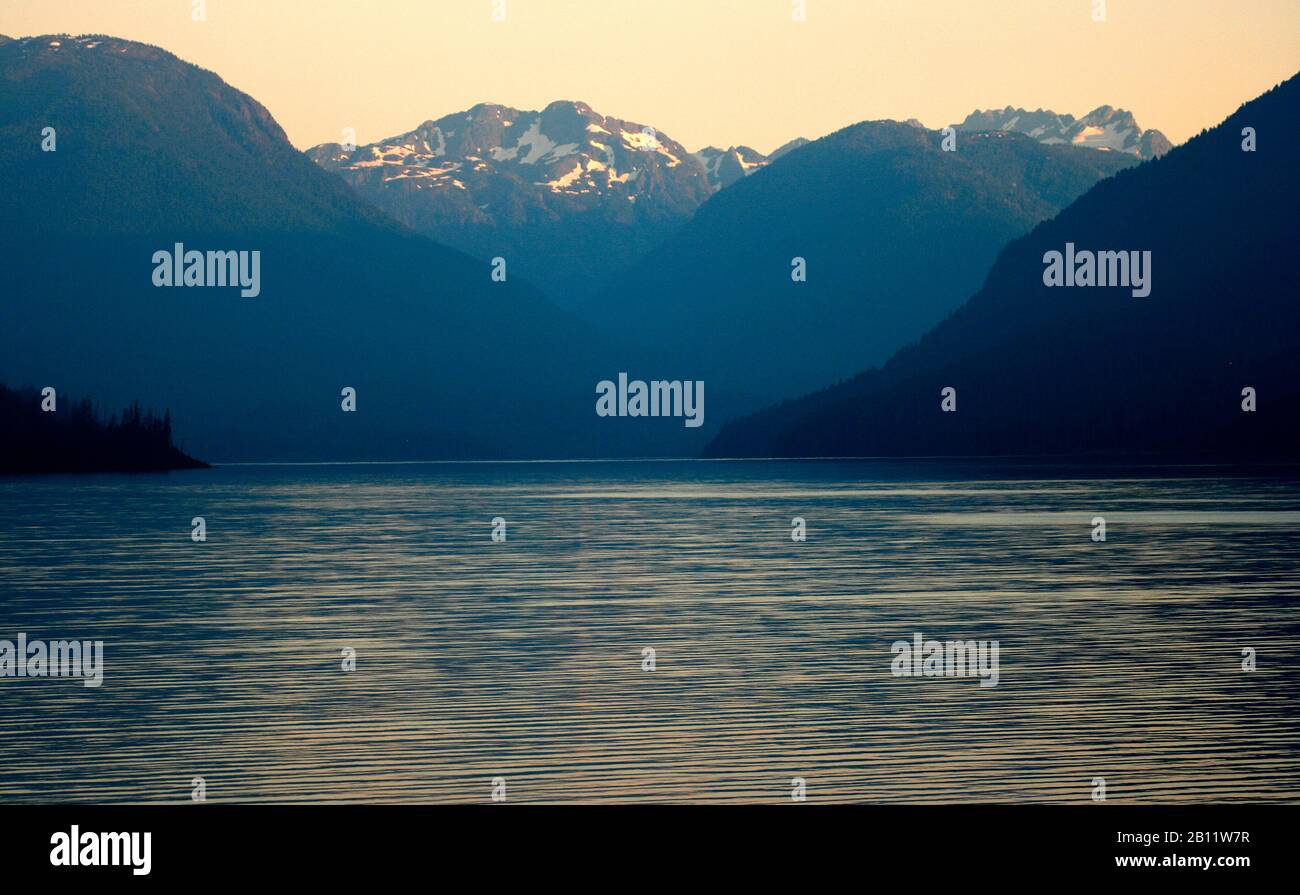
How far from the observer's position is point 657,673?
4341 centimetres

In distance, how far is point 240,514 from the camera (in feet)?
487

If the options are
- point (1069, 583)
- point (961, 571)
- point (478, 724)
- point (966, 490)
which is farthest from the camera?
point (966, 490)

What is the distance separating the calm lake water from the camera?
30672mm

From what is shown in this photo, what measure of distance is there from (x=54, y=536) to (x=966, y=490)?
346ft

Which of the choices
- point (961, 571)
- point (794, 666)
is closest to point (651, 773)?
point (794, 666)

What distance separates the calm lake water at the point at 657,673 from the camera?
30.7 meters
